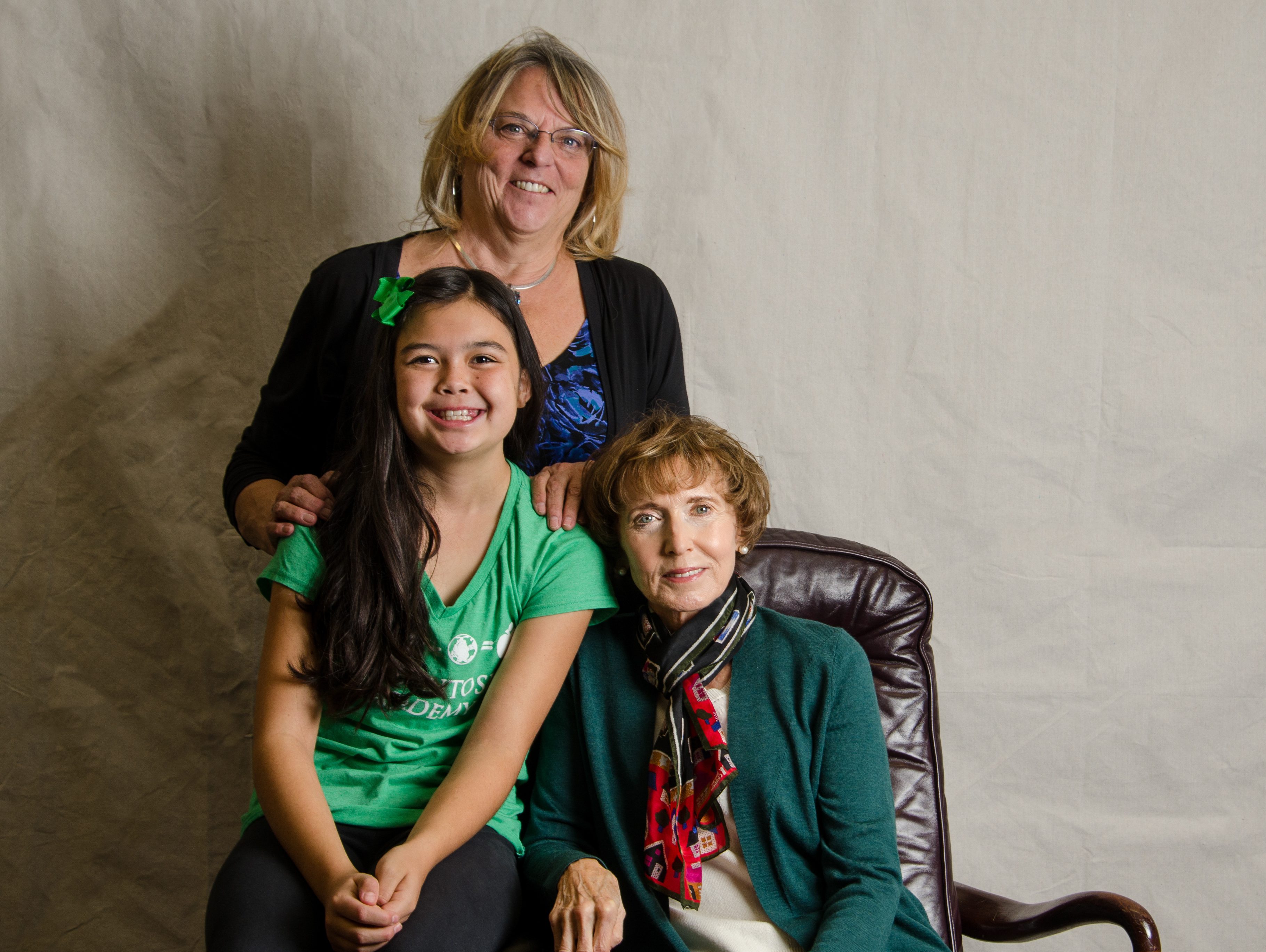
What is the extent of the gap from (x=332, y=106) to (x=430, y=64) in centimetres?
24

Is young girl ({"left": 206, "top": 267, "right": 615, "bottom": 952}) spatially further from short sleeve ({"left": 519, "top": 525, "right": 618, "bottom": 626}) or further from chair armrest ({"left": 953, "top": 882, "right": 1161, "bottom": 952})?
chair armrest ({"left": 953, "top": 882, "right": 1161, "bottom": 952})

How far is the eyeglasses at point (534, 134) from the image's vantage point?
1.82 metres

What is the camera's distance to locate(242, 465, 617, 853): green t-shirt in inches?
58.5

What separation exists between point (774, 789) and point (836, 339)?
1126 mm

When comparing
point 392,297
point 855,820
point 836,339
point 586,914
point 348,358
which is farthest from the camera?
point 836,339

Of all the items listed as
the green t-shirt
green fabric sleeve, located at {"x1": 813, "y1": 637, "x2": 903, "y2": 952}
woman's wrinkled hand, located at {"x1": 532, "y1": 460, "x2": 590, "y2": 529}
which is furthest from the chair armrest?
woman's wrinkled hand, located at {"x1": 532, "y1": 460, "x2": 590, "y2": 529}

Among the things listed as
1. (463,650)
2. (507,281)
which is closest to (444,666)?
(463,650)

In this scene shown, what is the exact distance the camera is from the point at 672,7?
2186 mm

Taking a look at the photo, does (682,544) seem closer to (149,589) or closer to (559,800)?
(559,800)

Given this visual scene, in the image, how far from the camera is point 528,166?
6.01ft

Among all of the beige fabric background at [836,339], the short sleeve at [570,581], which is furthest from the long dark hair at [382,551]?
the beige fabric background at [836,339]

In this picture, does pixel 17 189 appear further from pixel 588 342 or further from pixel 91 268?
pixel 588 342

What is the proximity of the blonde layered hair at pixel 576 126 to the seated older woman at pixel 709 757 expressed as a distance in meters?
0.59

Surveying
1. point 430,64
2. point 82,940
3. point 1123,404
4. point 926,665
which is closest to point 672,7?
point 430,64
